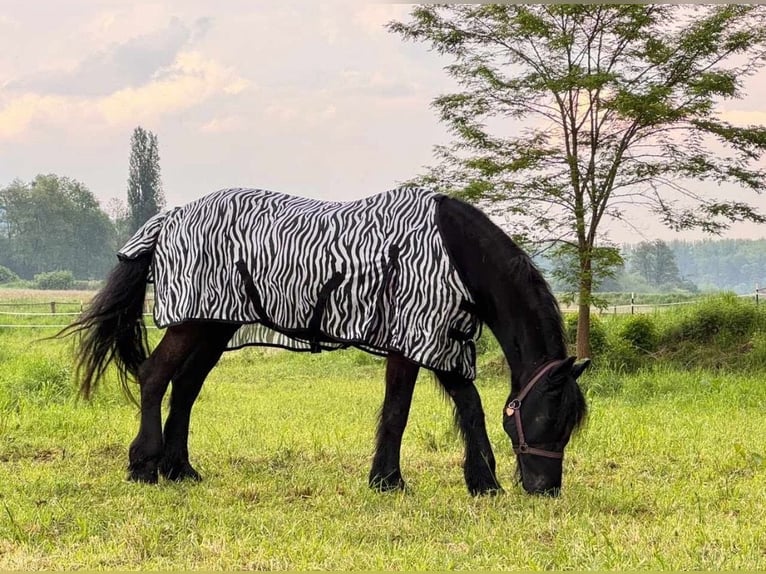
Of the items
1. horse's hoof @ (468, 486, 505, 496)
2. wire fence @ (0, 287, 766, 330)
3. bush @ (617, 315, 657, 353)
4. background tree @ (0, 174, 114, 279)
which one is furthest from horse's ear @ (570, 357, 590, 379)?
background tree @ (0, 174, 114, 279)

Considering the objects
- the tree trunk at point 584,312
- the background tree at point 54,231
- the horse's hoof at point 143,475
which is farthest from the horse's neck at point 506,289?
the background tree at point 54,231

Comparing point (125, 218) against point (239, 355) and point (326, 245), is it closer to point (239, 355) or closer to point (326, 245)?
point (239, 355)

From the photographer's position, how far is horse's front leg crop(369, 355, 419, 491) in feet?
14.7

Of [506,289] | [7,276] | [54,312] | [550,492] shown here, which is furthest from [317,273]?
[7,276]

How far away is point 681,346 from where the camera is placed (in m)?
13.9

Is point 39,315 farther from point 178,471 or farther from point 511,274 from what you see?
point 511,274

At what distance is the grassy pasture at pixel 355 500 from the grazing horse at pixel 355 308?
1.12 feet

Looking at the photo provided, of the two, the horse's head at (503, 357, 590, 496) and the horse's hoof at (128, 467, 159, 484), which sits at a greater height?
the horse's head at (503, 357, 590, 496)

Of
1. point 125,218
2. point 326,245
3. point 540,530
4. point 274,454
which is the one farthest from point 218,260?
point 125,218

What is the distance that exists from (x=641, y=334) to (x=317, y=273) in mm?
10613

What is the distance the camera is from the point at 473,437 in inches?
176

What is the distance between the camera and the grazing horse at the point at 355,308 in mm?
4277

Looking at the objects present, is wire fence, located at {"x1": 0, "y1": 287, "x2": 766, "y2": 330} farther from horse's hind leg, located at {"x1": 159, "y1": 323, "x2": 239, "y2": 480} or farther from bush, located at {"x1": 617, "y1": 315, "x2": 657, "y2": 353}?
horse's hind leg, located at {"x1": 159, "y1": 323, "x2": 239, "y2": 480}

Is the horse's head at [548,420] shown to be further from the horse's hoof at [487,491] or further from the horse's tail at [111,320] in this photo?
the horse's tail at [111,320]
